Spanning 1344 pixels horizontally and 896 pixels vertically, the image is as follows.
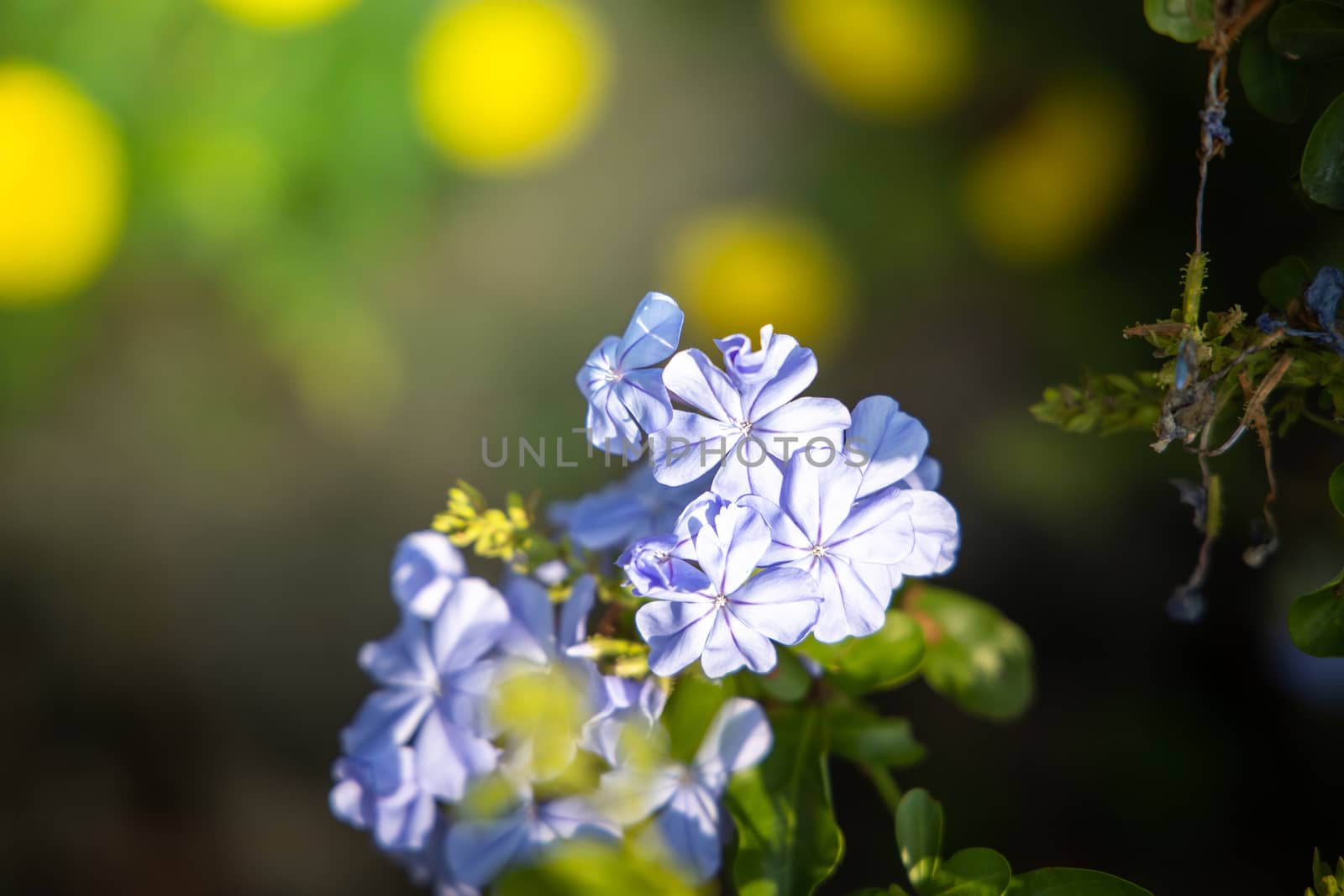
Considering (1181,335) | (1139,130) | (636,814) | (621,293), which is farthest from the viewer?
(621,293)

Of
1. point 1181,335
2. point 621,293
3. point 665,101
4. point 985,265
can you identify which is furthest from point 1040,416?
point 665,101

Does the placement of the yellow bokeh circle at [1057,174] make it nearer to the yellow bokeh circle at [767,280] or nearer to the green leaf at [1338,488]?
the yellow bokeh circle at [767,280]

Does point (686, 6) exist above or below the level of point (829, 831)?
above

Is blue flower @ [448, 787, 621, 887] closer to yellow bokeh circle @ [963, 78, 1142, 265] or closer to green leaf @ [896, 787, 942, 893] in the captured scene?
green leaf @ [896, 787, 942, 893]

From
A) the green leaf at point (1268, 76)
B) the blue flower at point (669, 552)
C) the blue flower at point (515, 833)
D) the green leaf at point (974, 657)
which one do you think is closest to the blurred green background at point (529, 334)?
the green leaf at point (974, 657)

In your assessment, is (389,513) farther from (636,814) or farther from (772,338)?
(772,338)
